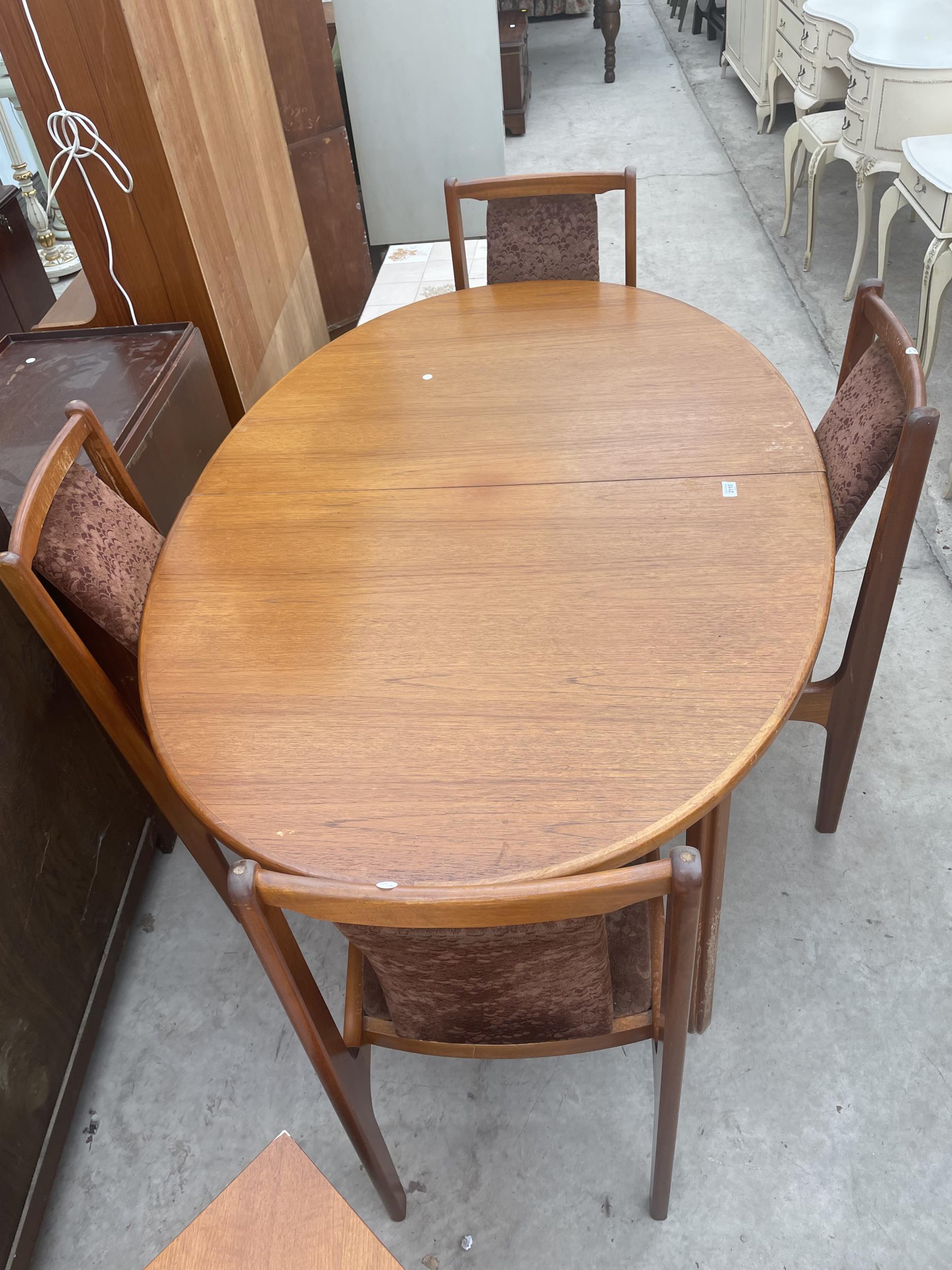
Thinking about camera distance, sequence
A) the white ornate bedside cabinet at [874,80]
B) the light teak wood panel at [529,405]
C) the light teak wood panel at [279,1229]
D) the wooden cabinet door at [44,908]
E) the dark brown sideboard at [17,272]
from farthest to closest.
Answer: the dark brown sideboard at [17,272]
the white ornate bedside cabinet at [874,80]
the light teak wood panel at [529,405]
the wooden cabinet door at [44,908]
the light teak wood panel at [279,1229]

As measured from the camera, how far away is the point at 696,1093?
1.43m

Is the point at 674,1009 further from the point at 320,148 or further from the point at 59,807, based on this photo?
the point at 320,148

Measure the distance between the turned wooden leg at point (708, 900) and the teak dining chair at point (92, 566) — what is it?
2.24ft

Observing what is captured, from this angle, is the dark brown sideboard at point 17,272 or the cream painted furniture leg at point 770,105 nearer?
the dark brown sideboard at point 17,272

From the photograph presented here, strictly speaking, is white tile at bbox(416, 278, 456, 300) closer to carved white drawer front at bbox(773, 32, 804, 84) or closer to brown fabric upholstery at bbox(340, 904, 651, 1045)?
carved white drawer front at bbox(773, 32, 804, 84)

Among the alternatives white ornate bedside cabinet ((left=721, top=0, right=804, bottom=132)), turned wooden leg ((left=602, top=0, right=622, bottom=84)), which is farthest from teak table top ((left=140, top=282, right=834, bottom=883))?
turned wooden leg ((left=602, top=0, right=622, bottom=84))

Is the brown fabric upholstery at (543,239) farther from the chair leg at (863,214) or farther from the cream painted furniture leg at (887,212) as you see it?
the chair leg at (863,214)

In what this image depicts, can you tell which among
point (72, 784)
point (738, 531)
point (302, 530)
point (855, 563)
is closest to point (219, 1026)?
point (72, 784)

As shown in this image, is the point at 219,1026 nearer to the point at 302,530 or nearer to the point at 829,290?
the point at 302,530

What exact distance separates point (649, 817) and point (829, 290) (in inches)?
122

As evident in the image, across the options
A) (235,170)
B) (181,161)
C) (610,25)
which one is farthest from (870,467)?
(610,25)

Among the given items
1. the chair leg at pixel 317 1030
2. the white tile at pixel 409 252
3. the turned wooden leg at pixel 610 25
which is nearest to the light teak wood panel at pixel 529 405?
the chair leg at pixel 317 1030

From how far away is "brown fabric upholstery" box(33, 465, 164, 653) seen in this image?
50.1 inches

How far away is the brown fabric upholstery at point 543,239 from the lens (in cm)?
211
